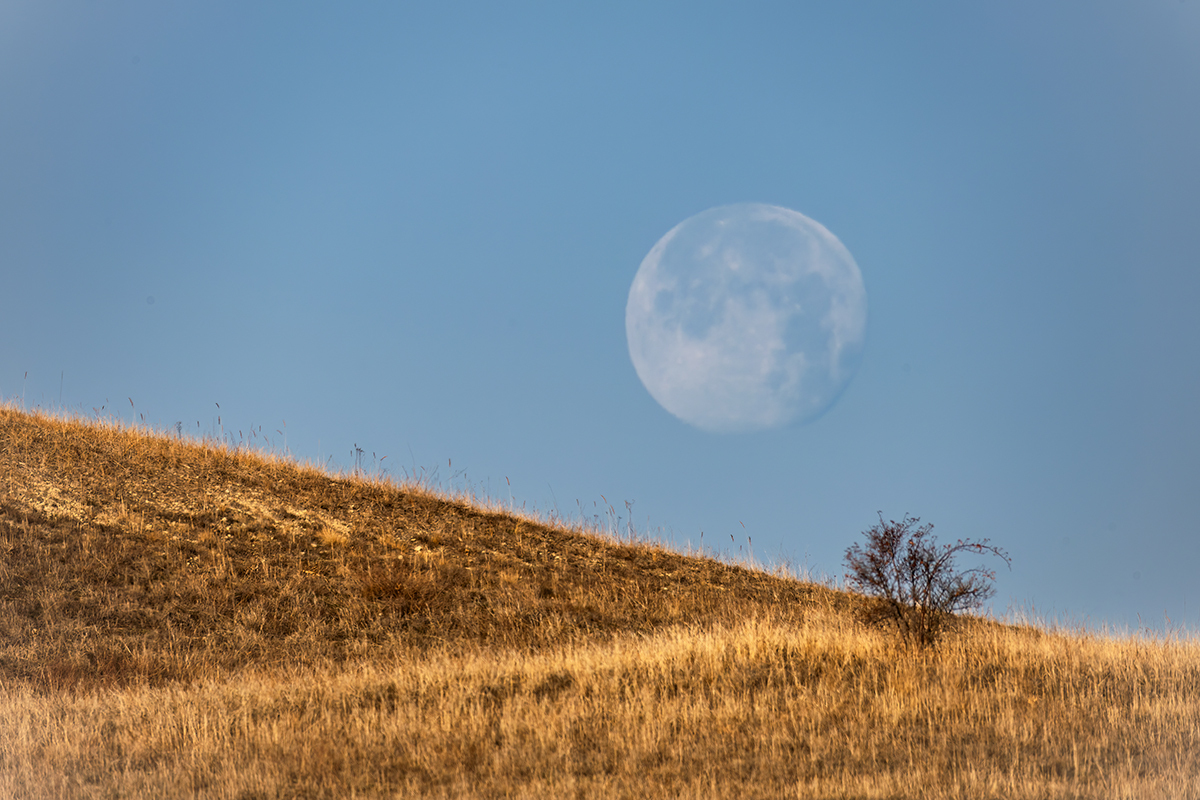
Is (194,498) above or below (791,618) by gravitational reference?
above

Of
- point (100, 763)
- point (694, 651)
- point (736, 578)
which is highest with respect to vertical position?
point (736, 578)

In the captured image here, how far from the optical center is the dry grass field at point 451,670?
8.47 metres

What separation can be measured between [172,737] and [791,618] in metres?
13.7

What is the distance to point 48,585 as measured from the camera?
54.6 ft

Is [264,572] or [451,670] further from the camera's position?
[264,572]

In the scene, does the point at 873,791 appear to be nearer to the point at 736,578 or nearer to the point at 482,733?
the point at 482,733

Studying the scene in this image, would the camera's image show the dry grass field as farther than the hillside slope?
No

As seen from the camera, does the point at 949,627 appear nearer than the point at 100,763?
No

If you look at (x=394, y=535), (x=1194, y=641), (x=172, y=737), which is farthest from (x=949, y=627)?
(x=394, y=535)

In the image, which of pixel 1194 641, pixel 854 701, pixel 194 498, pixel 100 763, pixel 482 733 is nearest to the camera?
pixel 100 763

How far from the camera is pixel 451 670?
42.9 feet

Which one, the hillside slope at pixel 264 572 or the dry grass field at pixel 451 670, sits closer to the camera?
the dry grass field at pixel 451 670

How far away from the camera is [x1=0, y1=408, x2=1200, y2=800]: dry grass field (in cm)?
847

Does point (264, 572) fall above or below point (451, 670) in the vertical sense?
above
